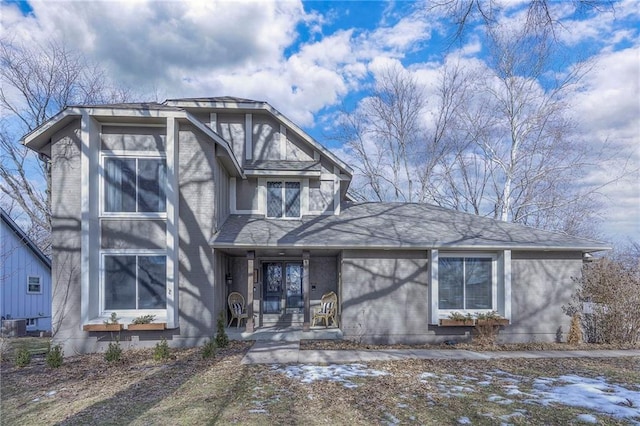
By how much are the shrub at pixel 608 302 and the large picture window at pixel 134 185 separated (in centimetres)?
1187

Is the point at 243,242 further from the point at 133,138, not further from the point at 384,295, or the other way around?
the point at 384,295

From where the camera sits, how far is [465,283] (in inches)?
430

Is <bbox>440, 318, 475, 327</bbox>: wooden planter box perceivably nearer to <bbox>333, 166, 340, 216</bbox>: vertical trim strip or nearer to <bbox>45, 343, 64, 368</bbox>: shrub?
<bbox>333, 166, 340, 216</bbox>: vertical trim strip

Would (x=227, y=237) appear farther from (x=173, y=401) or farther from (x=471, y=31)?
(x=471, y=31)

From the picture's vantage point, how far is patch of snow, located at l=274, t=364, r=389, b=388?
6676 millimetres

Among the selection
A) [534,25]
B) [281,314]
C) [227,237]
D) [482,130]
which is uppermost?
[482,130]

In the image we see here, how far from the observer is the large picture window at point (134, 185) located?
9.82 m

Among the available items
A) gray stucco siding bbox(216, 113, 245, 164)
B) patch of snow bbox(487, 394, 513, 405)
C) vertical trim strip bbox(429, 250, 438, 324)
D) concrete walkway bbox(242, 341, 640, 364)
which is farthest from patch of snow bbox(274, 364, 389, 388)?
gray stucco siding bbox(216, 113, 245, 164)

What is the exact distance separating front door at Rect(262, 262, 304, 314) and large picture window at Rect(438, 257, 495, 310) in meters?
4.79

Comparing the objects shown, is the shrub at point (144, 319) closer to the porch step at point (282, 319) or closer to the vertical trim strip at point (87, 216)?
the vertical trim strip at point (87, 216)

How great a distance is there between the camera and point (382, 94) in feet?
83.3

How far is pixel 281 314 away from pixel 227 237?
4042 mm

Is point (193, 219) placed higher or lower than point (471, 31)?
lower

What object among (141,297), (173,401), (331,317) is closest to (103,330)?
(141,297)
